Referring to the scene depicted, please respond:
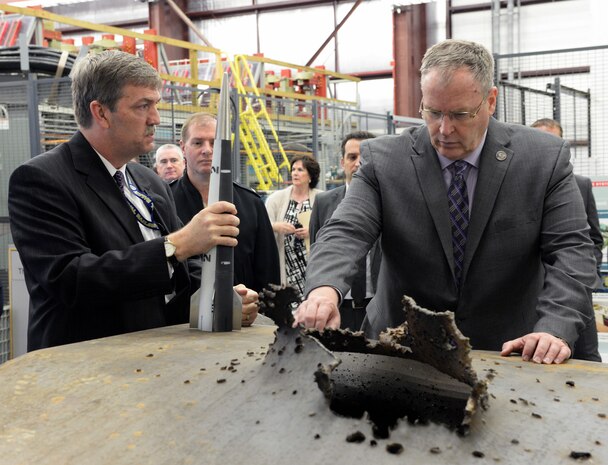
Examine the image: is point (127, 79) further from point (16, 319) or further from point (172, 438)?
point (16, 319)

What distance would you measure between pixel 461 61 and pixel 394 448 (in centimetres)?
111

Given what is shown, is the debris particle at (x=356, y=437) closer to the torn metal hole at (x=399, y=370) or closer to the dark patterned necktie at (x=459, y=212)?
the torn metal hole at (x=399, y=370)

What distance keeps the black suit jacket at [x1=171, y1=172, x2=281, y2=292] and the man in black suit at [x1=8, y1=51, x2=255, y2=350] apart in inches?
37.8

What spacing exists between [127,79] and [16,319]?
309 cm

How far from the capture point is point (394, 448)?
1007 millimetres

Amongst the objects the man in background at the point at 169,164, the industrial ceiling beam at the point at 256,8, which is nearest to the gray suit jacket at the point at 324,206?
the man in background at the point at 169,164

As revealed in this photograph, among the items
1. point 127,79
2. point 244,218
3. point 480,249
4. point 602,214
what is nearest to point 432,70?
point 480,249

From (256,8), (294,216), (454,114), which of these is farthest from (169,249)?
(256,8)

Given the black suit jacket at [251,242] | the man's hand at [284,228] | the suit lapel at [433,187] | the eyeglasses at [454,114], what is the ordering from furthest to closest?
the man's hand at [284,228]
the black suit jacket at [251,242]
the suit lapel at [433,187]
the eyeglasses at [454,114]

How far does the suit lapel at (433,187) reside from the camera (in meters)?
1.96

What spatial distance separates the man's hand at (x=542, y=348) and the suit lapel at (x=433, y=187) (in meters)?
0.39

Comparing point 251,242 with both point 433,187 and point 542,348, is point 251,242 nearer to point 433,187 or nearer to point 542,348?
point 433,187

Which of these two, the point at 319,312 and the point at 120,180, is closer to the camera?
the point at 319,312

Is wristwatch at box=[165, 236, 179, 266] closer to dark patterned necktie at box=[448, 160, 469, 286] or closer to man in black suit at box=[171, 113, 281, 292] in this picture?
dark patterned necktie at box=[448, 160, 469, 286]
